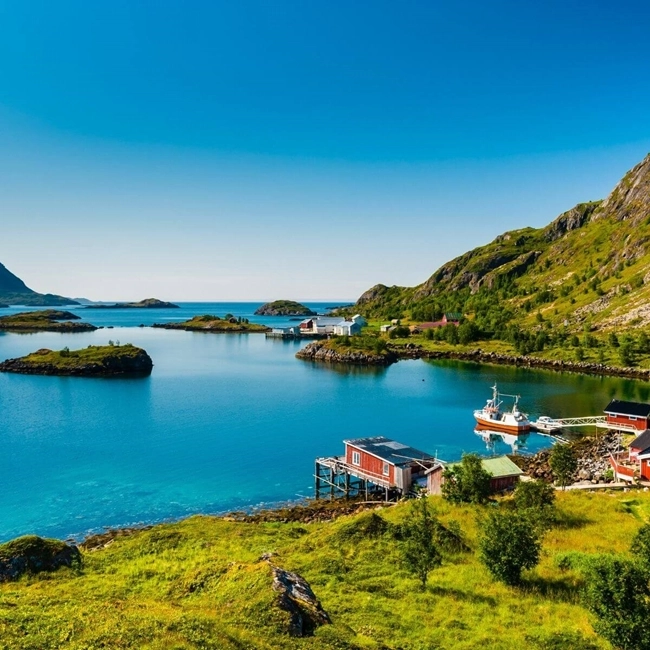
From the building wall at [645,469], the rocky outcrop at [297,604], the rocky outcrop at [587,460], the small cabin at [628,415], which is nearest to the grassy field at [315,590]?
the rocky outcrop at [297,604]

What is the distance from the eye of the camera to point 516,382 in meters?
110

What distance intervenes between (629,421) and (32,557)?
71158 millimetres

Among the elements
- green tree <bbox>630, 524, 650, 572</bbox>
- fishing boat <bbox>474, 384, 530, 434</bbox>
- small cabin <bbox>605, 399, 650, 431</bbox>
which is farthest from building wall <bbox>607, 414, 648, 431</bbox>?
green tree <bbox>630, 524, 650, 572</bbox>

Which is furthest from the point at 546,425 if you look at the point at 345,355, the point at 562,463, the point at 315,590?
the point at 345,355

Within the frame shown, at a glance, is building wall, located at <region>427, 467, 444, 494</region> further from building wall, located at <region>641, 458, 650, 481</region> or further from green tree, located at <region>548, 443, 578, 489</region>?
building wall, located at <region>641, 458, 650, 481</region>

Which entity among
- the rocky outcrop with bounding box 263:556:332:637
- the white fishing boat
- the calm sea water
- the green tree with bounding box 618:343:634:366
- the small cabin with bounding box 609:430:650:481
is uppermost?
the green tree with bounding box 618:343:634:366

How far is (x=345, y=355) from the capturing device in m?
151

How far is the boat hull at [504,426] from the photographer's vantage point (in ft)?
236

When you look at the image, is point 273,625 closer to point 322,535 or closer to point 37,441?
point 322,535

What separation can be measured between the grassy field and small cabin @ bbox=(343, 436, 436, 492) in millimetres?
8204

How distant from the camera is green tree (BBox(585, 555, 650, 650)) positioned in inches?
675

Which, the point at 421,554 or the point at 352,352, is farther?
the point at 352,352

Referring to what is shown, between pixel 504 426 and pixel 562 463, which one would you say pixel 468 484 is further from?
pixel 504 426

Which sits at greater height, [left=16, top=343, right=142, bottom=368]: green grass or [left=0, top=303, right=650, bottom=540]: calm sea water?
[left=16, top=343, right=142, bottom=368]: green grass
